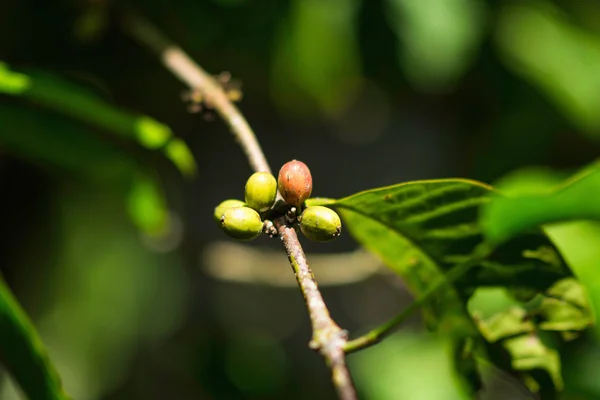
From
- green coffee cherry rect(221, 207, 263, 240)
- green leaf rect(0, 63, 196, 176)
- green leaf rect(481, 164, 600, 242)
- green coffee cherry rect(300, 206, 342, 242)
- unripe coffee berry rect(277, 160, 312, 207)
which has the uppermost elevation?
green leaf rect(0, 63, 196, 176)

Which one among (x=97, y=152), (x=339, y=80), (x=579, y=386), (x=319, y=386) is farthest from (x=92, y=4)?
(x=319, y=386)

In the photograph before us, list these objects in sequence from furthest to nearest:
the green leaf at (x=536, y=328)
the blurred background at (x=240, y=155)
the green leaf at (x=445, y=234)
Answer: the blurred background at (x=240, y=155) < the green leaf at (x=536, y=328) < the green leaf at (x=445, y=234)

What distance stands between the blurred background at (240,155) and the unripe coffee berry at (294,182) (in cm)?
78

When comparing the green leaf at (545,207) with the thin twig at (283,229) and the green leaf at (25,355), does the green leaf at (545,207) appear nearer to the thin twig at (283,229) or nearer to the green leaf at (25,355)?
Result: the thin twig at (283,229)

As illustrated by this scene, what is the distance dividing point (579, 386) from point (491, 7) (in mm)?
1441

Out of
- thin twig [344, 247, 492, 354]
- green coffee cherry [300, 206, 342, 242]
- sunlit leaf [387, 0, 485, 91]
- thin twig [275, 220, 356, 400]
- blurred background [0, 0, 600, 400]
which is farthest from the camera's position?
sunlit leaf [387, 0, 485, 91]

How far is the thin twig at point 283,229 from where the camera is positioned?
0.77m

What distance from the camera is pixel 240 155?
342 cm

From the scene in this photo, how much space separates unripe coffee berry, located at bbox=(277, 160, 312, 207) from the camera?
0.99 m

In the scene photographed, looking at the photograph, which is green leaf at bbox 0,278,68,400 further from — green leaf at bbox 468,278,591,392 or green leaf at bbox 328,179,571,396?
green leaf at bbox 468,278,591,392

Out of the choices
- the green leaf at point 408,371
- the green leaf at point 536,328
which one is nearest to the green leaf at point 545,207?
the green leaf at point 536,328

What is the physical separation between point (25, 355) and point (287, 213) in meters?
0.56

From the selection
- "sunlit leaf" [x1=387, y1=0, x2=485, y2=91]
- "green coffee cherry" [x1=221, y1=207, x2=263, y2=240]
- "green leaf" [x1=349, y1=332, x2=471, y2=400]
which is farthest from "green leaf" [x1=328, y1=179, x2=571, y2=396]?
"sunlit leaf" [x1=387, y1=0, x2=485, y2=91]

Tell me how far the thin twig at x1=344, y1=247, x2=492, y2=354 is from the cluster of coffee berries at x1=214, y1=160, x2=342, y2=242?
152 mm
